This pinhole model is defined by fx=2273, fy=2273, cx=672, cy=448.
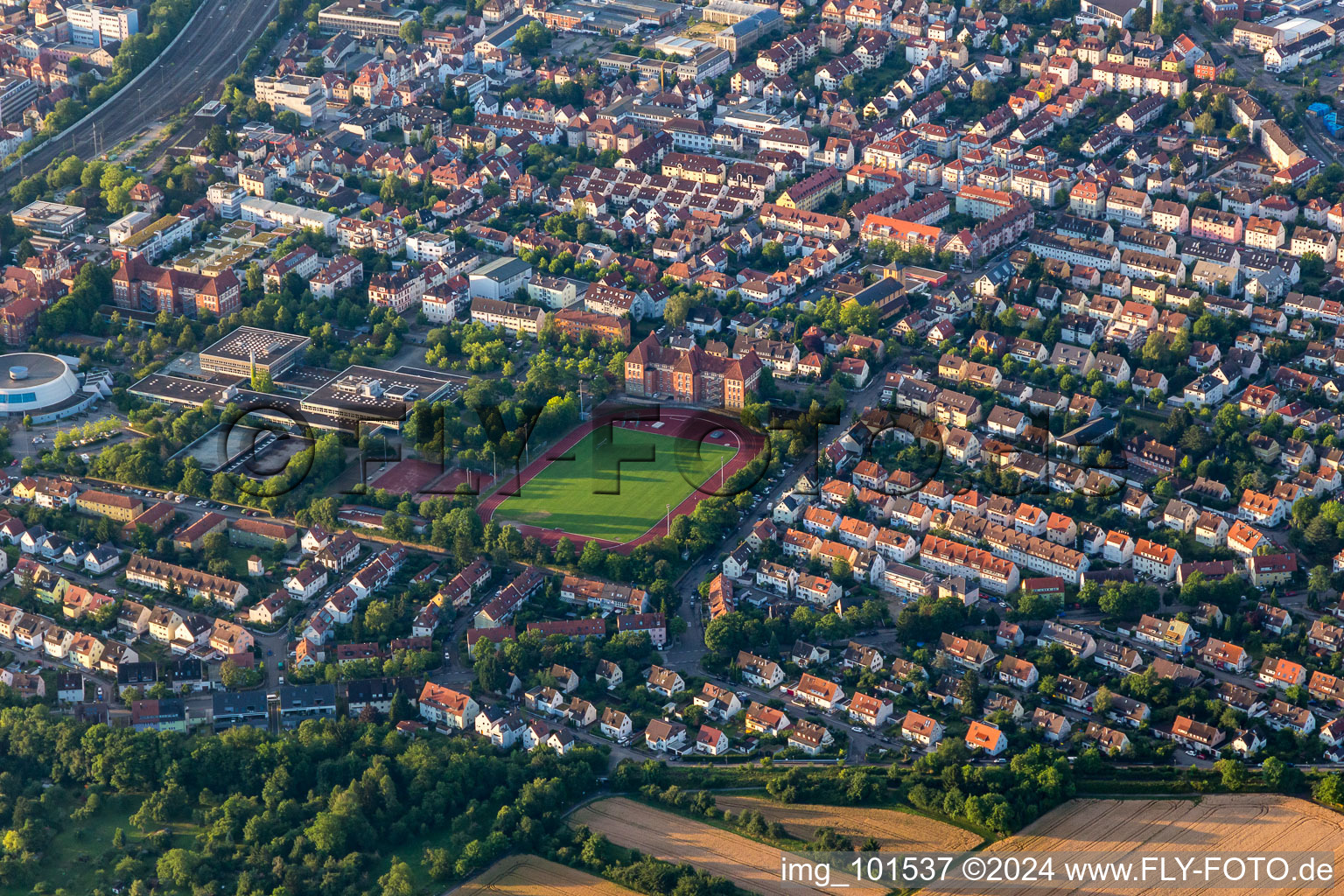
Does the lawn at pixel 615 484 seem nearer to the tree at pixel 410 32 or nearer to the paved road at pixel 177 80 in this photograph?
the paved road at pixel 177 80

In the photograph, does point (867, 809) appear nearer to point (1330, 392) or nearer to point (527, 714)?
point (527, 714)

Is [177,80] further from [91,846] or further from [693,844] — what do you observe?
[693,844]

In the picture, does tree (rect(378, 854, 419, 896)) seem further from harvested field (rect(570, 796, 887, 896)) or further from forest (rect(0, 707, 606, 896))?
harvested field (rect(570, 796, 887, 896))

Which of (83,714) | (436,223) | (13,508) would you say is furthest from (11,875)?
(436,223)

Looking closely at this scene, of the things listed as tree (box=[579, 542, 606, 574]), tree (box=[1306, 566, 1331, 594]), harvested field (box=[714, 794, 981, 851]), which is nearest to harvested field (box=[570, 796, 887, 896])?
harvested field (box=[714, 794, 981, 851])

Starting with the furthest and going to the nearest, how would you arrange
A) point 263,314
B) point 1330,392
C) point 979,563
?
point 263,314
point 1330,392
point 979,563

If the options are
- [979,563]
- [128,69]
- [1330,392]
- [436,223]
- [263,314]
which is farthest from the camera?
[128,69]

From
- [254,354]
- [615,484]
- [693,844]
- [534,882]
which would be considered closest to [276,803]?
[534,882]
